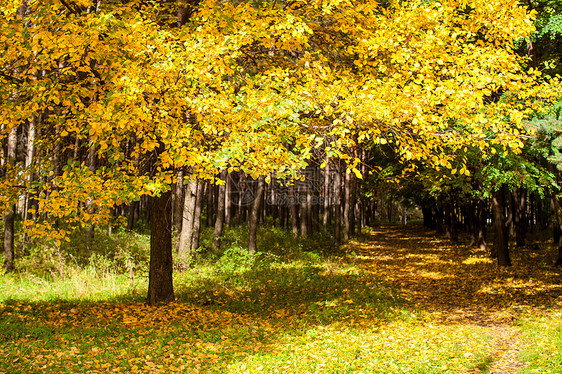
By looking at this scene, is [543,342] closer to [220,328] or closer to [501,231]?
[220,328]

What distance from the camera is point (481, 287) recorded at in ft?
48.7

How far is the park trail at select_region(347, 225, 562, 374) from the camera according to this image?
9.84 m

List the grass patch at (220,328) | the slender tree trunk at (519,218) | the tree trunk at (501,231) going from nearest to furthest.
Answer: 1. the grass patch at (220,328)
2. the tree trunk at (501,231)
3. the slender tree trunk at (519,218)

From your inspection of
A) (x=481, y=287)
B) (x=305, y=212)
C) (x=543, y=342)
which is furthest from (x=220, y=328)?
(x=305, y=212)

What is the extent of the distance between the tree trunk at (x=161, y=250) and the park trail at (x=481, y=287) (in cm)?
630

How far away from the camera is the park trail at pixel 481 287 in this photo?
984 cm

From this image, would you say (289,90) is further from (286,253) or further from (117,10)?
(286,253)

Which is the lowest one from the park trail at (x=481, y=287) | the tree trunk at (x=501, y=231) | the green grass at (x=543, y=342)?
the park trail at (x=481, y=287)

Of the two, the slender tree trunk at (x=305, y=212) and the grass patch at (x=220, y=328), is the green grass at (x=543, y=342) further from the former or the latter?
the slender tree trunk at (x=305, y=212)

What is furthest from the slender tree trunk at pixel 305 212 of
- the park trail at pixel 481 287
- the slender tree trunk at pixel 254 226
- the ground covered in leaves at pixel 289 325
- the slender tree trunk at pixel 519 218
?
the slender tree trunk at pixel 519 218

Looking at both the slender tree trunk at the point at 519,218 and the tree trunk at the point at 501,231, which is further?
the slender tree trunk at the point at 519,218

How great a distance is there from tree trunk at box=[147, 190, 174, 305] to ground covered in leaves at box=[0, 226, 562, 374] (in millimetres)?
389

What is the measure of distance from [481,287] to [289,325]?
8.33 m

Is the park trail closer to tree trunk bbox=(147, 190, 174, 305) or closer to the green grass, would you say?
the green grass
